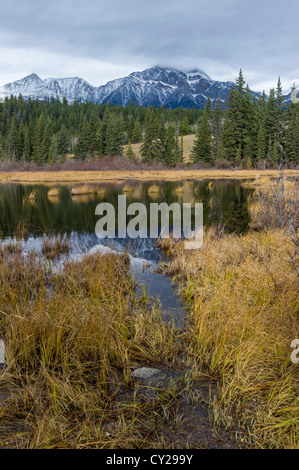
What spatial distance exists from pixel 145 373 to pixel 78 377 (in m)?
0.69

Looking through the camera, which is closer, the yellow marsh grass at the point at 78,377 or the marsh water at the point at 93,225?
the yellow marsh grass at the point at 78,377

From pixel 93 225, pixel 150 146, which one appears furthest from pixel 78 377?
pixel 150 146

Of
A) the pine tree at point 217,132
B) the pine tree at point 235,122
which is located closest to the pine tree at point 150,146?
the pine tree at point 217,132

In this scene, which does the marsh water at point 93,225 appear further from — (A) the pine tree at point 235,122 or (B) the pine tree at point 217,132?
(B) the pine tree at point 217,132

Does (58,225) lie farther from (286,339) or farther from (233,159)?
(233,159)

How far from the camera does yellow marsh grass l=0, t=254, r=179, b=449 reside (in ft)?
8.02

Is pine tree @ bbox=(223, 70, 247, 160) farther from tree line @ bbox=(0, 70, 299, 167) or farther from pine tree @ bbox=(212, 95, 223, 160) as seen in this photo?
pine tree @ bbox=(212, 95, 223, 160)

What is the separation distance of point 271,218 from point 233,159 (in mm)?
45713

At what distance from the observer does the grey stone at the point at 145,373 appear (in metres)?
3.28

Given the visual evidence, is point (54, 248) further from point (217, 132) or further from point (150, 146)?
point (217, 132)

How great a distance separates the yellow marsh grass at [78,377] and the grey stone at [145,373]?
0.10 m

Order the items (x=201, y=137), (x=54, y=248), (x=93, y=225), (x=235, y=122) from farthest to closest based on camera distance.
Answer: (x=201, y=137) < (x=235, y=122) < (x=93, y=225) < (x=54, y=248)

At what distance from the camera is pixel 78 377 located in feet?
10.7

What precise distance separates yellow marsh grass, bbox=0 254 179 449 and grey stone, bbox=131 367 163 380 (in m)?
0.10
